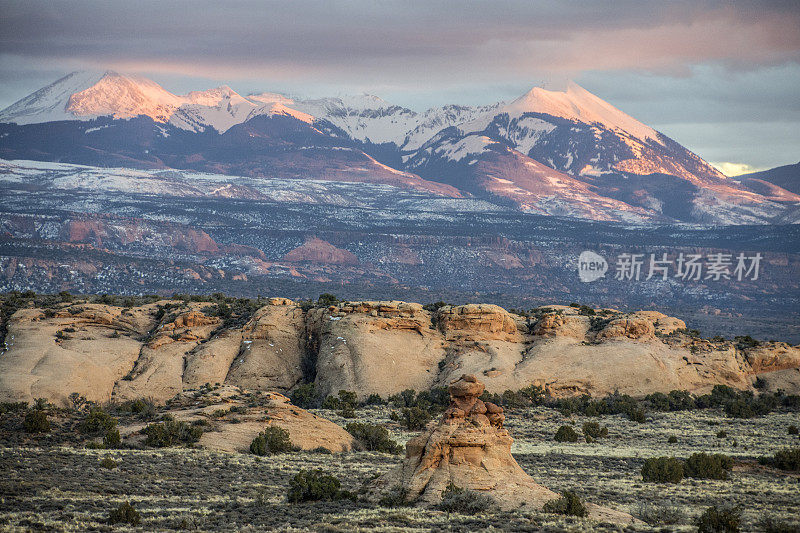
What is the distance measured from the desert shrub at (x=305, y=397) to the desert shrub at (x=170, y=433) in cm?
1745

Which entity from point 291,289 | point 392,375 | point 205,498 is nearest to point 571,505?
point 205,498

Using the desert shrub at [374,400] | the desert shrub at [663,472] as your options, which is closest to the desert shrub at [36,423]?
the desert shrub at [374,400]

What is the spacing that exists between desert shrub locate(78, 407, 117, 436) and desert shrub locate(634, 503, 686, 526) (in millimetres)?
25953

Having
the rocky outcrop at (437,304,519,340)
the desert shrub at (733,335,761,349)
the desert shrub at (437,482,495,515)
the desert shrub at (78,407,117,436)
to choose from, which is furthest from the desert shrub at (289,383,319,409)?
the desert shrub at (437,482,495,515)

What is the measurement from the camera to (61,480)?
116 ft

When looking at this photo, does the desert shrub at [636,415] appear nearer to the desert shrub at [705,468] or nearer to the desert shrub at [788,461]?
the desert shrub at [788,461]

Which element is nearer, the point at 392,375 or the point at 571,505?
the point at 571,505

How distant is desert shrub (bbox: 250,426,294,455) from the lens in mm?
45281

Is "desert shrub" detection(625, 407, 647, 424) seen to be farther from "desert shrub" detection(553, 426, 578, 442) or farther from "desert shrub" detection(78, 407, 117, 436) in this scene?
"desert shrub" detection(78, 407, 117, 436)

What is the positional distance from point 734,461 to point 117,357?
1553 inches

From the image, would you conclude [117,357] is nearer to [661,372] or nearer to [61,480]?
[61,480]

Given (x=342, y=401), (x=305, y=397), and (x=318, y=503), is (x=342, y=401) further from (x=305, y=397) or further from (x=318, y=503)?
(x=318, y=503)

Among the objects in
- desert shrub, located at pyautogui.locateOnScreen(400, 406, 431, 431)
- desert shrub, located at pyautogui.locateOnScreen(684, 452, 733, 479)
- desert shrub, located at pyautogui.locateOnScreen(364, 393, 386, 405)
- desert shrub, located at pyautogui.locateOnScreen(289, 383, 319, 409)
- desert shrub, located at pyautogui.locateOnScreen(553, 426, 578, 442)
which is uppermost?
desert shrub, located at pyautogui.locateOnScreen(684, 452, 733, 479)

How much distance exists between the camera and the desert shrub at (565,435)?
52531mm
